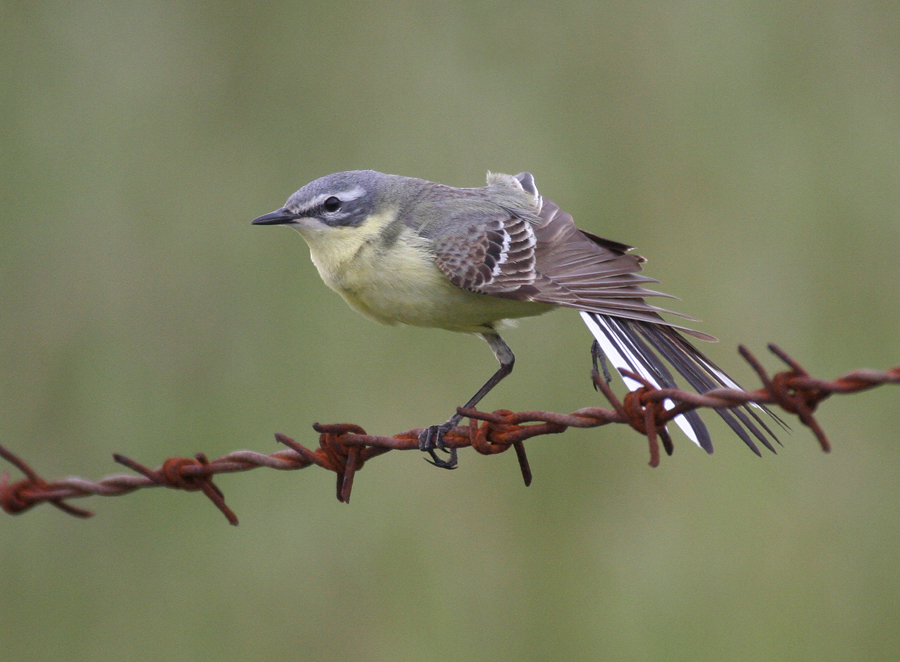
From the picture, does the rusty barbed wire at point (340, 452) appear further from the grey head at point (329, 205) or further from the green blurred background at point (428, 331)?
the green blurred background at point (428, 331)

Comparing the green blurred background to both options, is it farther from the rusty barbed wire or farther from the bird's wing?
the rusty barbed wire

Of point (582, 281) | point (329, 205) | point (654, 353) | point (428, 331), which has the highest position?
point (329, 205)

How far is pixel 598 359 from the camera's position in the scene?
14.2 feet

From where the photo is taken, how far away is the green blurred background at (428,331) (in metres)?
5.55

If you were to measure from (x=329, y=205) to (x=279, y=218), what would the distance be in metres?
0.25

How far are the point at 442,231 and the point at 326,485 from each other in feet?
7.67

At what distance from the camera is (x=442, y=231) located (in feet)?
13.3

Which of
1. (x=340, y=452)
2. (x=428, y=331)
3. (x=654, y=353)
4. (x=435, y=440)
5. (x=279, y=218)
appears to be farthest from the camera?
(x=428, y=331)

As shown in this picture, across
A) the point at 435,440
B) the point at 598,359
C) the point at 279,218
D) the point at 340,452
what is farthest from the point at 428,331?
the point at 340,452

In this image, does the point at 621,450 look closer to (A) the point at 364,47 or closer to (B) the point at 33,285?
(A) the point at 364,47

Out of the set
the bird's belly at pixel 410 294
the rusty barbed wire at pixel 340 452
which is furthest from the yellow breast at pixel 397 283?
the rusty barbed wire at pixel 340 452

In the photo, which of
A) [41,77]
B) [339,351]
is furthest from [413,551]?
[41,77]

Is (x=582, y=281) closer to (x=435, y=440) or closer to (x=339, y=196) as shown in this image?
(x=435, y=440)

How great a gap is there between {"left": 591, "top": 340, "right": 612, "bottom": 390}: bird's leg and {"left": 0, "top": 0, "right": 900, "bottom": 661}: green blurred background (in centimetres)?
134
